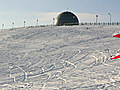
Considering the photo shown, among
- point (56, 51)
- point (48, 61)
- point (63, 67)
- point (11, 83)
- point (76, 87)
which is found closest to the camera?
point (76, 87)

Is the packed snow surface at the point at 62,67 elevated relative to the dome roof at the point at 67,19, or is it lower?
lower

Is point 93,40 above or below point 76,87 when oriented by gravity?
above

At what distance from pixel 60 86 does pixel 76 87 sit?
104 cm

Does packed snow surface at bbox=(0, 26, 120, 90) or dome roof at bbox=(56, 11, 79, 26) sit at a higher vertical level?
dome roof at bbox=(56, 11, 79, 26)

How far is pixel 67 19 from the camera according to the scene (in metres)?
59.5

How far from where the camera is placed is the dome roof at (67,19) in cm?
5917

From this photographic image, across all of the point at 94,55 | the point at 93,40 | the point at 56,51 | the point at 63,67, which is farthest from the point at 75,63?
the point at 93,40

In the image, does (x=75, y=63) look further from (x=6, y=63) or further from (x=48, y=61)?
(x=6, y=63)

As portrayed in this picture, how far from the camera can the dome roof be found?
59169 mm

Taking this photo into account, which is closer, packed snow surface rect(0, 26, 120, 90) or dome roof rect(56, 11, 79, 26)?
packed snow surface rect(0, 26, 120, 90)

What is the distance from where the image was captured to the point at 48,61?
66.6 ft

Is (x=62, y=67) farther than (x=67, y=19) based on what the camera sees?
No

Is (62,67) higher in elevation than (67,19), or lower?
lower

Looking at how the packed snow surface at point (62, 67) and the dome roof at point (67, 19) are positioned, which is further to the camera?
the dome roof at point (67, 19)
